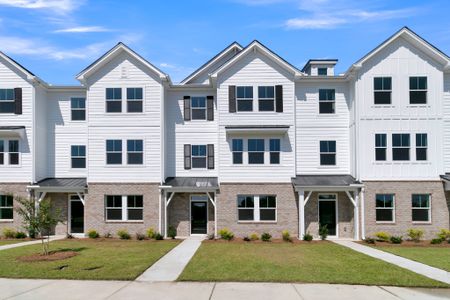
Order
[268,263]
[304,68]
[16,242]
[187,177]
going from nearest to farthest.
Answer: [268,263] → [16,242] → [187,177] → [304,68]

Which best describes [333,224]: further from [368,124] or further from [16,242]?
[16,242]

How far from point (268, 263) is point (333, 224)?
1024 centimetres

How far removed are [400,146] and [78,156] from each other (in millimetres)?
19269

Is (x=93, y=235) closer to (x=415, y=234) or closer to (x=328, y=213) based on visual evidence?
(x=328, y=213)

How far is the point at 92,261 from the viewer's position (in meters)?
15.0

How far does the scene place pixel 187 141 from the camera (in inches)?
989

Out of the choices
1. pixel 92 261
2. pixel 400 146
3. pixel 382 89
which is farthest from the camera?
pixel 382 89

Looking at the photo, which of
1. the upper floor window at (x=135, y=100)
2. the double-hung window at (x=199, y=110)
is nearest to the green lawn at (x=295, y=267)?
the double-hung window at (x=199, y=110)

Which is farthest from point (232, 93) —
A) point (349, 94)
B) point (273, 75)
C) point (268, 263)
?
point (268, 263)

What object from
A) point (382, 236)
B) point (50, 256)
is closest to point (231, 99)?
point (382, 236)

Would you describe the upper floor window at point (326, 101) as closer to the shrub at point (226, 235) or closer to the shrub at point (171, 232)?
the shrub at point (226, 235)

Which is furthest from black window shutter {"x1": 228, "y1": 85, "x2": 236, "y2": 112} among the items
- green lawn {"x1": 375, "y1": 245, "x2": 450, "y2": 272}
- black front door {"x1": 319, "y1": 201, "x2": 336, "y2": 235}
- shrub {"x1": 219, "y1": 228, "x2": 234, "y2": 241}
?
green lawn {"x1": 375, "y1": 245, "x2": 450, "y2": 272}

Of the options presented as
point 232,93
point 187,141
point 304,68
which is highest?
point 304,68

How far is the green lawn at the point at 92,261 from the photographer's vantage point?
12.6m
